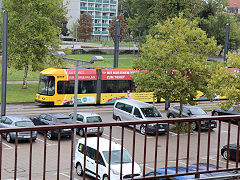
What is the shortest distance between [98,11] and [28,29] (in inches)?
2412

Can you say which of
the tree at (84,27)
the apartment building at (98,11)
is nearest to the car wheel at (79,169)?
the tree at (84,27)

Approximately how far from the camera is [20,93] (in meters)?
35.1

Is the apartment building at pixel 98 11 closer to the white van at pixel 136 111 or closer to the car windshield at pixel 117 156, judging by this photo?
the white van at pixel 136 111

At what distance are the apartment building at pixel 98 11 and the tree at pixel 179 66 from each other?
6997 centimetres

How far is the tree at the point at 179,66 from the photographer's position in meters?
22.1

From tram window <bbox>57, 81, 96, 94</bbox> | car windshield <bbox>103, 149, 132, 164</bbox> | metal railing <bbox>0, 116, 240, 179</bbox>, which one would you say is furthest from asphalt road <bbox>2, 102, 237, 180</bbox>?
tram window <bbox>57, 81, 96, 94</bbox>

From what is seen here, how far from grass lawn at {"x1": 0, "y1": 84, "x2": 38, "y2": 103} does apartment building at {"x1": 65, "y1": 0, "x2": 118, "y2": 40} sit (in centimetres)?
5361

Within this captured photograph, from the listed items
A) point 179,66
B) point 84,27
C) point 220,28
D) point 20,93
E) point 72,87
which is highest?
point 84,27

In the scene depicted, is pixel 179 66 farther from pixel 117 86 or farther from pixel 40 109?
pixel 40 109

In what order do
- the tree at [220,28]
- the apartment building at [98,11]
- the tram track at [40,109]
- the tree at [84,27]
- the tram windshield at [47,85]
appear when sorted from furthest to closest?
the apartment building at [98,11] → the tree at [84,27] → the tree at [220,28] → the tram windshield at [47,85] → the tram track at [40,109]

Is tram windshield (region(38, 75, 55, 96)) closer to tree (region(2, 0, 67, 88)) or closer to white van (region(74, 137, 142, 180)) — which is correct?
tree (region(2, 0, 67, 88))

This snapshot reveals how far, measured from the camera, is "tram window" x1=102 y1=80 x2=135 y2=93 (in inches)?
1220

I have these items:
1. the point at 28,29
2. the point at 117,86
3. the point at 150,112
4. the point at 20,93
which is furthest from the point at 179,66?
the point at 20,93

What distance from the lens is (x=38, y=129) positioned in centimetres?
420
